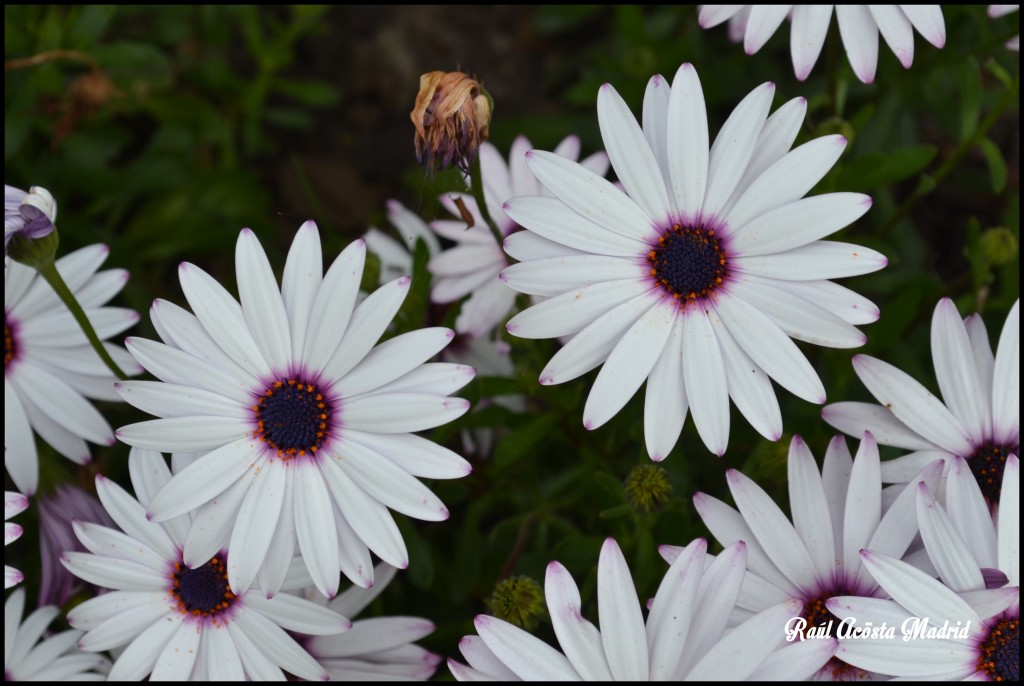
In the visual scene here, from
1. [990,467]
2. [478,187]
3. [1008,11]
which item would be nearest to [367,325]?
[478,187]

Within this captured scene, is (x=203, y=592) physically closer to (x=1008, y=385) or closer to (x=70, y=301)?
(x=70, y=301)

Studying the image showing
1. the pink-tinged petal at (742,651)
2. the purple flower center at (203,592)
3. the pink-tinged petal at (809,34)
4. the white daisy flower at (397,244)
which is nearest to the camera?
the pink-tinged petal at (742,651)

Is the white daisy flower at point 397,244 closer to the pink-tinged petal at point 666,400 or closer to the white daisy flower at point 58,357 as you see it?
the white daisy flower at point 58,357

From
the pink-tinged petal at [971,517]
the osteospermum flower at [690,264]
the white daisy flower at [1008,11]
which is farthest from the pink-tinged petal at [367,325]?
the white daisy flower at [1008,11]

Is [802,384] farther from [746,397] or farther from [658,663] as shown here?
[658,663]

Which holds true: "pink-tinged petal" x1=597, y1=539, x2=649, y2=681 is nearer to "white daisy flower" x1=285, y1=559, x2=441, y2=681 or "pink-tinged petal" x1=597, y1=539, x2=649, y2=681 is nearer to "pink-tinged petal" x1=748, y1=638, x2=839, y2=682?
"pink-tinged petal" x1=748, y1=638, x2=839, y2=682

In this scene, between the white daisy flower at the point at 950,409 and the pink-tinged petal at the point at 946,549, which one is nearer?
the pink-tinged petal at the point at 946,549

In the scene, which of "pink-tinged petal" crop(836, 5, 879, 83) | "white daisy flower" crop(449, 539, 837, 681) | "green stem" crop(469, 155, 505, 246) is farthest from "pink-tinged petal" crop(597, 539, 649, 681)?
"pink-tinged petal" crop(836, 5, 879, 83)
